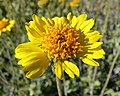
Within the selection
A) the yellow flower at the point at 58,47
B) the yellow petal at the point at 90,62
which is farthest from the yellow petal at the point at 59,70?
the yellow petal at the point at 90,62

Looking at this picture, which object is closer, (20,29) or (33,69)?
(33,69)

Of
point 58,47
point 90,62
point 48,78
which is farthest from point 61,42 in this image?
point 48,78

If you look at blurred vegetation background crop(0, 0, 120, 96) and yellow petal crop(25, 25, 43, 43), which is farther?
blurred vegetation background crop(0, 0, 120, 96)

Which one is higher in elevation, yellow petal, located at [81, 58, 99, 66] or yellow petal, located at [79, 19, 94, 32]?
yellow petal, located at [79, 19, 94, 32]

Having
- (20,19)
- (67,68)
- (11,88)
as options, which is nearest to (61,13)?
(20,19)

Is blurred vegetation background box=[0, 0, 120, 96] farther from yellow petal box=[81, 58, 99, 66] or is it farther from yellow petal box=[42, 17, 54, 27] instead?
yellow petal box=[81, 58, 99, 66]

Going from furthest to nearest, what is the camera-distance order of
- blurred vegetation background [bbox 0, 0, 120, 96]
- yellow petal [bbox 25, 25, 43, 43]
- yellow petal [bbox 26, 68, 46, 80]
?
blurred vegetation background [bbox 0, 0, 120, 96], yellow petal [bbox 25, 25, 43, 43], yellow petal [bbox 26, 68, 46, 80]

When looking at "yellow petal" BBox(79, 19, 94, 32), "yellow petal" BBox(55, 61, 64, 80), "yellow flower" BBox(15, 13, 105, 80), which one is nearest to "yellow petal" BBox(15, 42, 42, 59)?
"yellow flower" BBox(15, 13, 105, 80)

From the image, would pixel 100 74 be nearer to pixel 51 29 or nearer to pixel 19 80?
pixel 19 80

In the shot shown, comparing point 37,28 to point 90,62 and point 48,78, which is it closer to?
point 90,62
